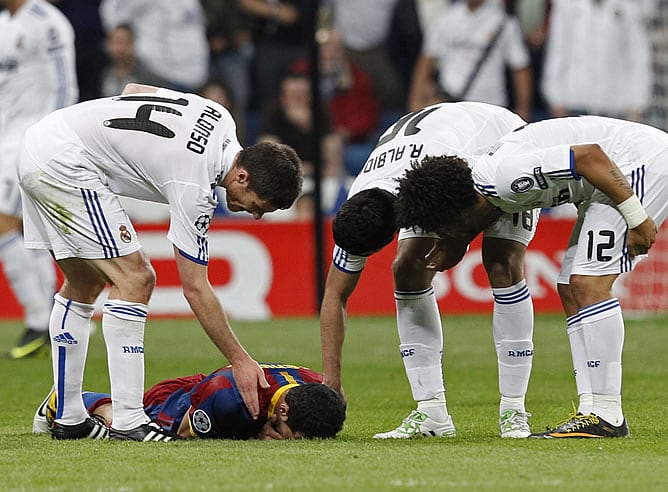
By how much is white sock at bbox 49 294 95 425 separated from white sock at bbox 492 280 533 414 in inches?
80.3

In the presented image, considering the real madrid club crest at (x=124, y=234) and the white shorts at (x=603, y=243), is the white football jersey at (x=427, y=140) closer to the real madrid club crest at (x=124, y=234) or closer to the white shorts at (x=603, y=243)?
the white shorts at (x=603, y=243)

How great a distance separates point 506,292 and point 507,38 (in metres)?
8.56

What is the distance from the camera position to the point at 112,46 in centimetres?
1487

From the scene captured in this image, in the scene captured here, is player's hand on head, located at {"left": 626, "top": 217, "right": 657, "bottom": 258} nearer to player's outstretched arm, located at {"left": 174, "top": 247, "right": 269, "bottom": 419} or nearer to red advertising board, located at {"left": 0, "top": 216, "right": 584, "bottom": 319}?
player's outstretched arm, located at {"left": 174, "top": 247, "right": 269, "bottom": 419}

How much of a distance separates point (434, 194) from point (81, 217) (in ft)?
5.65

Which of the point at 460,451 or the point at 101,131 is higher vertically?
the point at 101,131

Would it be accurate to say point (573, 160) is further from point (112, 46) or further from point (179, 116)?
point (112, 46)

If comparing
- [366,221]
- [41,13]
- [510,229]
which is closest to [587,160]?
[510,229]

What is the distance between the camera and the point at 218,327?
6223 mm

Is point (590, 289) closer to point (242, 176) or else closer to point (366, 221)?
point (366, 221)

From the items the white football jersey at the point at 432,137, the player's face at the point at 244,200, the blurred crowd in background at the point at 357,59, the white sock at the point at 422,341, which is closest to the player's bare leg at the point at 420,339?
the white sock at the point at 422,341

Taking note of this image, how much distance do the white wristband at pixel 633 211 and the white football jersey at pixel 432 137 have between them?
819 millimetres

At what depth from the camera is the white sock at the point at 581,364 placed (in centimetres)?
642

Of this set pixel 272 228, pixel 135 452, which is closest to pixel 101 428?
pixel 135 452
